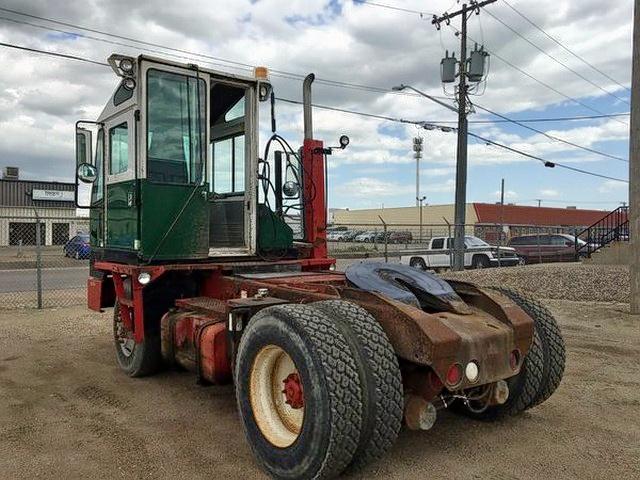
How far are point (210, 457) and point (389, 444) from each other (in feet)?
4.37

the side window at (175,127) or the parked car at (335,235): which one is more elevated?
the side window at (175,127)

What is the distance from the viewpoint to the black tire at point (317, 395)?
10.4ft

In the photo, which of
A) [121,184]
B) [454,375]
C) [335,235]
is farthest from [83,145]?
[335,235]

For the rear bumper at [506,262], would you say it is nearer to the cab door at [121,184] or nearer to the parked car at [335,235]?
the parked car at [335,235]

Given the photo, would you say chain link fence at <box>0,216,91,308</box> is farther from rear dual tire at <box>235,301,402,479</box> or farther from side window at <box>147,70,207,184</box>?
rear dual tire at <box>235,301,402,479</box>

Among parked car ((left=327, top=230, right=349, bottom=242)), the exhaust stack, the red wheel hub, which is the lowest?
the red wheel hub

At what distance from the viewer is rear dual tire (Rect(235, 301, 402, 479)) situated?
320 cm

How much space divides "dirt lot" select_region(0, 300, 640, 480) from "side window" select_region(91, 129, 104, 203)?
6.50ft

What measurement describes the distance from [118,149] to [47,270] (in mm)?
16515

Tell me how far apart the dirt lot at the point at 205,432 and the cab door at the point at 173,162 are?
1430 mm

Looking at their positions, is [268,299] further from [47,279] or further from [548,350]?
[47,279]

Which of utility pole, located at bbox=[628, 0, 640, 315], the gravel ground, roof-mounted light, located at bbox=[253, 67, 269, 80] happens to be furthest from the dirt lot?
the gravel ground

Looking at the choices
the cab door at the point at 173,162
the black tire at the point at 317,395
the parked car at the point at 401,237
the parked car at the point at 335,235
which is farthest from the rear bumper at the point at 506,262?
the black tire at the point at 317,395

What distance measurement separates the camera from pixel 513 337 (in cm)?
387
